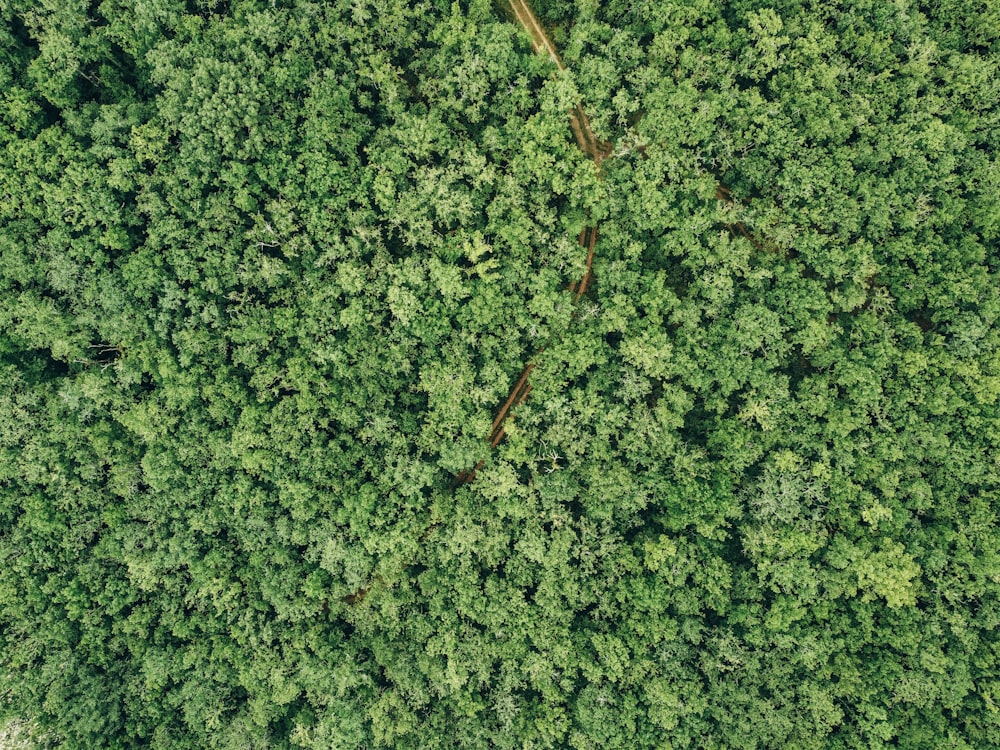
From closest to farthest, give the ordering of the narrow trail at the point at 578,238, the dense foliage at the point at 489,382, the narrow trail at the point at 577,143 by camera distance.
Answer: the dense foliage at the point at 489,382 < the narrow trail at the point at 578,238 < the narrow trail at the point at 577,143

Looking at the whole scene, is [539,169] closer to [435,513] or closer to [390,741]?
[435,513]

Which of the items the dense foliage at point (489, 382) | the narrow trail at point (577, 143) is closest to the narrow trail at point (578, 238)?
the narrow trail at point (577, 143)

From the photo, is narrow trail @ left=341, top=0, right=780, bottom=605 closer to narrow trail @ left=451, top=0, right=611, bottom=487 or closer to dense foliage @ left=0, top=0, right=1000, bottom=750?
narrow trail @ left=451, top=0, right=611, bottom=487

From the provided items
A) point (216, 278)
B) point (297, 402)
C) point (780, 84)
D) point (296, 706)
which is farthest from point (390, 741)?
point (780, 84)

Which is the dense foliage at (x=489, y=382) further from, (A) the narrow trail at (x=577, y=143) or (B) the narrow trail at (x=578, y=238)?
(A) the narrow trail at (x=577, y=143)

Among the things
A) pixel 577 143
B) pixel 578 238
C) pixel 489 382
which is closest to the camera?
pixel 489 382

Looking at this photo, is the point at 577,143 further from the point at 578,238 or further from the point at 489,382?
the point at 489,382

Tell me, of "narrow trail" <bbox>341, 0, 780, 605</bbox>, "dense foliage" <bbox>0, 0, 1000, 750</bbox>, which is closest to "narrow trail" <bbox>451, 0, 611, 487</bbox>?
"narrow trail" <bbox>341, 0, 780, 605</bbox>

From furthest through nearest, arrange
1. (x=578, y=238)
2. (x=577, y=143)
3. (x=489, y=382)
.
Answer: (x=577, y=143)
(x=578, y=238)
(x=489, y=382)

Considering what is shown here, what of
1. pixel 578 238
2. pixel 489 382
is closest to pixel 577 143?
pixel 578 238
